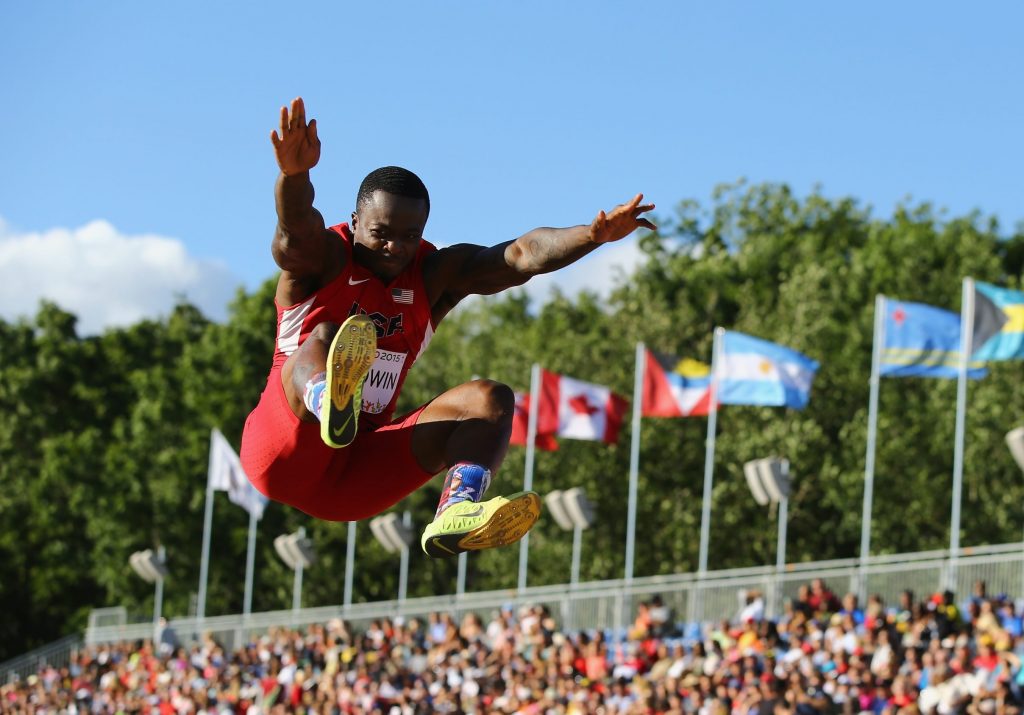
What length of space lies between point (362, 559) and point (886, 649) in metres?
31.8

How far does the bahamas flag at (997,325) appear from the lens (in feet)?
76.1

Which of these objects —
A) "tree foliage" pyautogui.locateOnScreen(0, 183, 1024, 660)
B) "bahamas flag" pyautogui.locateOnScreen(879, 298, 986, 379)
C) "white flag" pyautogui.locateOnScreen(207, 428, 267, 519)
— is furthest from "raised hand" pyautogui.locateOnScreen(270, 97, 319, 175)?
"tree foliage" pyautogui.locateOnScreen(0, 183, 1024, 660)

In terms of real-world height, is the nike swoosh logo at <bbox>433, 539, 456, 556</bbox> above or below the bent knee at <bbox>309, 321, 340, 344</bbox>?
below

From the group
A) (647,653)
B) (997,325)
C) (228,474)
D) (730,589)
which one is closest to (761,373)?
(997,325)

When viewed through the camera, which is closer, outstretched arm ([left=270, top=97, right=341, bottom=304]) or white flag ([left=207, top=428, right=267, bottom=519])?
outstretched arm ([left=270, top=97, right=341, bottom=304])

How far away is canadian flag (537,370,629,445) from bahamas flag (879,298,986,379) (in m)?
5.65

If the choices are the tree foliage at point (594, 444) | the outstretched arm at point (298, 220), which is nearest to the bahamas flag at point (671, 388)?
the tree foliage at point (594, 444)

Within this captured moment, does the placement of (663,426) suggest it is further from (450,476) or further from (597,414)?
(450,476)

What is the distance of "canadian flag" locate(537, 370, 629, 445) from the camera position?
Answer: 93.4 feet

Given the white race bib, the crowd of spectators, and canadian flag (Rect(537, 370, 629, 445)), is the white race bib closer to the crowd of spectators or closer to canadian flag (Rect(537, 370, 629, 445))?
the crowd of spectators

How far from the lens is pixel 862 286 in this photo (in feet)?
149

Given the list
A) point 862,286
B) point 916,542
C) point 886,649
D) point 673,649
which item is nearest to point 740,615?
point 673,649

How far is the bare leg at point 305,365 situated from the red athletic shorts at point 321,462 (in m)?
0.13

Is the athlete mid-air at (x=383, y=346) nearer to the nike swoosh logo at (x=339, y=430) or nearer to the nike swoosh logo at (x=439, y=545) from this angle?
the nike swoosh logo at (x=439, y=545)
